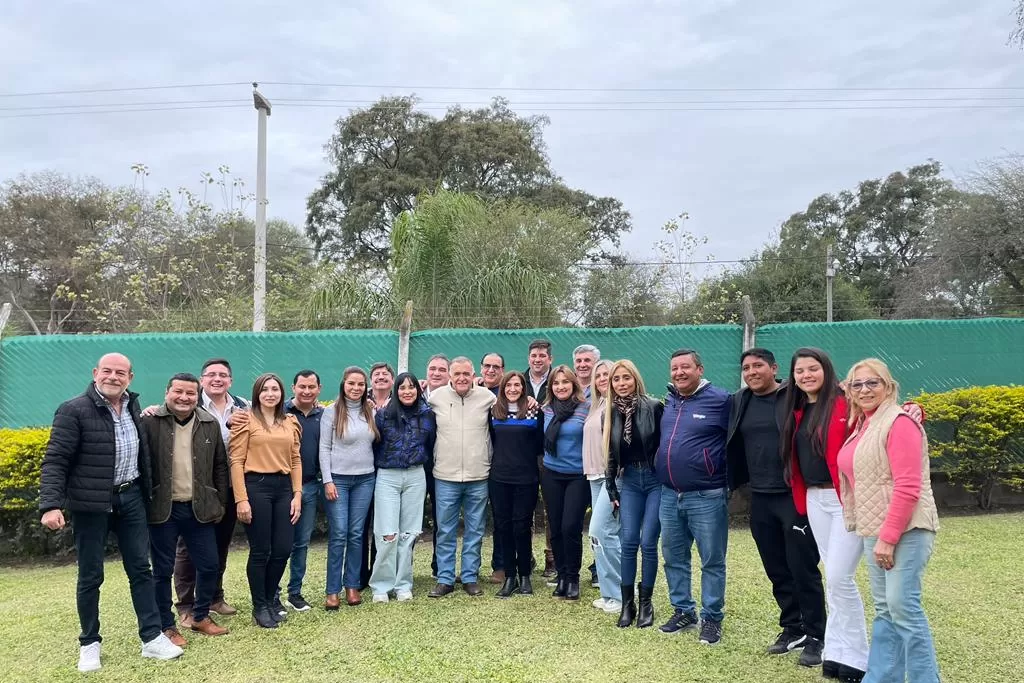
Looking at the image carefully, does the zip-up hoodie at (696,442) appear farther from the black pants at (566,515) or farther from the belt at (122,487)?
the belt at (122,487)

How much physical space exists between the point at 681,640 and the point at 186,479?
9.76ft

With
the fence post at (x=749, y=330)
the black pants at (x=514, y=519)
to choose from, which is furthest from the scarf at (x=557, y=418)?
the fence post at (x=749, y=330)

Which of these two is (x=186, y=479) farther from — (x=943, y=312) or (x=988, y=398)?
(x=943, y=312)

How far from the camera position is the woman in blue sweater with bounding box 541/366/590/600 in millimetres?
5059

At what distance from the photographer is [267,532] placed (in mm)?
4633

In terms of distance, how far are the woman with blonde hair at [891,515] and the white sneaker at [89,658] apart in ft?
12.6

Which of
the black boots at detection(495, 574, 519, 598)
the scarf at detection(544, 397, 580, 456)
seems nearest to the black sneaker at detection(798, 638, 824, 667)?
the scarf at detection(544, 397, 580, 456)

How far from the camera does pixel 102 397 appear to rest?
13.1 ft

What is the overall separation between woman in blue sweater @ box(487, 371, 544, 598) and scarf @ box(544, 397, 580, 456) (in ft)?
0.62

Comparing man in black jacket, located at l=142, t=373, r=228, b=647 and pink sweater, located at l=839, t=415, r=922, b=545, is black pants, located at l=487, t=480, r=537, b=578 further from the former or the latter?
pink sweater, located at l=839, t=415, r=922, b=545

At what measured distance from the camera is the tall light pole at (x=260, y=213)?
10033mm

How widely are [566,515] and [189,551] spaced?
2.36 m

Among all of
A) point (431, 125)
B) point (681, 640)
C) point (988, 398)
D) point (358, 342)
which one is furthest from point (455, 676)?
point (431, 125)

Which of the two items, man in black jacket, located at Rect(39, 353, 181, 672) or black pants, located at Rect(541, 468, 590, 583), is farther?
black pants, located at Rect(541, 468, 590, 583)
